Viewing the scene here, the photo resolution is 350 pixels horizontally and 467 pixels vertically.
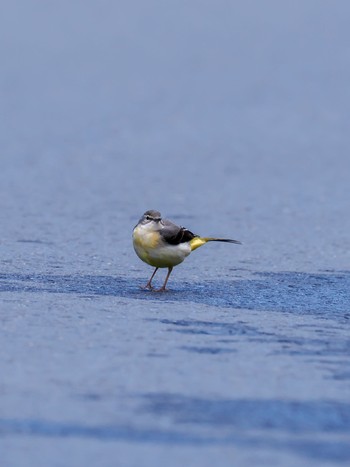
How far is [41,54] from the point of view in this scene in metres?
30.2

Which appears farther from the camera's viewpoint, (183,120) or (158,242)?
(183,120)

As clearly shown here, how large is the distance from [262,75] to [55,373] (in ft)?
71.8

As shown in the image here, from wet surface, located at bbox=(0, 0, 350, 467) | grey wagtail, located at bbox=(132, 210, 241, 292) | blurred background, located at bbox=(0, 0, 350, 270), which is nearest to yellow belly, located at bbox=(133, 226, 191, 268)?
grey wagtail, located at bbox=(132, 210, 241, 292)

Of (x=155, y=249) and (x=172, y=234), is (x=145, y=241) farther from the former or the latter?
(x=172, y=234)

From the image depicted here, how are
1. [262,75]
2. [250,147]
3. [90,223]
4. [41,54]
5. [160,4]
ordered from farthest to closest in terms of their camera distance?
[160,4], [41,54], [262,75], [250,147], [90,223]

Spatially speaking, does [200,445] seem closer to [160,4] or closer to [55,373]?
[55,373]

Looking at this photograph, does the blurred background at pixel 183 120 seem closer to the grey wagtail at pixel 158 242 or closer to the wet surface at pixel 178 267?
the wet surface at pixel 178 267

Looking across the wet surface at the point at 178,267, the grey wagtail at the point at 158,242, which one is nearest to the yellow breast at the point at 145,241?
the grey wagtail at the point at 158,242

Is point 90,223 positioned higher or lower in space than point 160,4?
lower

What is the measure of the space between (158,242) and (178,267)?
1268 mm

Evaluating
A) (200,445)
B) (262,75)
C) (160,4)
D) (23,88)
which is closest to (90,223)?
(200,445)

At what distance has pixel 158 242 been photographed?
9.96 metres

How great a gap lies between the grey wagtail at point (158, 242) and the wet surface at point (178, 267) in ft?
0.81

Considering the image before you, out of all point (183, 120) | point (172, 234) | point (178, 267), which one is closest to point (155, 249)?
point (172, 234)
